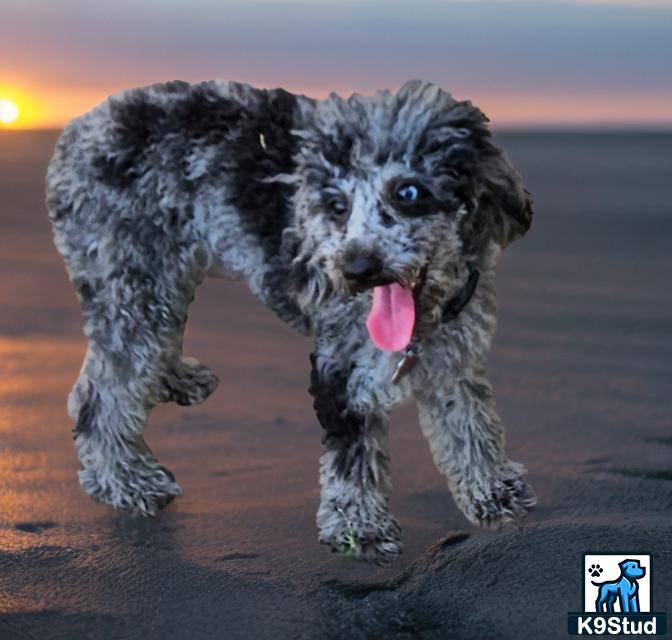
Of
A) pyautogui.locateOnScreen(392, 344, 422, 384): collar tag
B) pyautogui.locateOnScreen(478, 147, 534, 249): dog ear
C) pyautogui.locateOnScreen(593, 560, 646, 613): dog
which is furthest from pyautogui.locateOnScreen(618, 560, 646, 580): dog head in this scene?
pyautogui.locateOnScreen(478, 147, 534, 249): dog ear

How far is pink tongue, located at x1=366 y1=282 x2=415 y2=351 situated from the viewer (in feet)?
14.6

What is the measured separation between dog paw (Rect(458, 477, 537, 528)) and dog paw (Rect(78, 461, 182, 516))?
1370 millimetres

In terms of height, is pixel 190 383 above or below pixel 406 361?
below

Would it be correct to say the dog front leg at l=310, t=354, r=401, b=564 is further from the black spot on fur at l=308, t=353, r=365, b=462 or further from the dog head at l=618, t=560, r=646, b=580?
the dog head at l=618, t=560, r=646, b=580

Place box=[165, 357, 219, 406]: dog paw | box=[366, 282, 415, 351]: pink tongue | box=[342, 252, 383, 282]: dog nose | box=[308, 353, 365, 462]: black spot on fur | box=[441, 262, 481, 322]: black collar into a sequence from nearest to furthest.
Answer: box=[342, 252, 383, 282]: dog nose < box=[366, 282, 415, 351]: pink tongue < box=[441, 262, 481, 322]: black collar < box=[308, 353, 365, 462]: black spot on fur < box=[165, 357, 219, 406]: dog paw

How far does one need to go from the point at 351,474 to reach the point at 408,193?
4.17 ft

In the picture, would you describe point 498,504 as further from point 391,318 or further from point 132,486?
point 132,486

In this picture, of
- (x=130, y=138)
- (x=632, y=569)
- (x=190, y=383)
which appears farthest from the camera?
(x=190, y=383)

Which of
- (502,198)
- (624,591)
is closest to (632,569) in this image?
(624,591)

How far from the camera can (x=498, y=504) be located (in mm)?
5227

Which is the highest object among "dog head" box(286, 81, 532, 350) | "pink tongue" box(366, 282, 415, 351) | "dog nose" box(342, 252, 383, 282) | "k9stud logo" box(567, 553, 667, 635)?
"dog head" box(286, 81, 532, 350)

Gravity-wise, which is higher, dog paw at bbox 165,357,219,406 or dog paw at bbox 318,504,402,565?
dog paw at bbox 165,357,219,406

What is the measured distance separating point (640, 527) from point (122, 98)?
2937 millimetres

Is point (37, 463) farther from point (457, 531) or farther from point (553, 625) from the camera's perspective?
point (553, 625)
